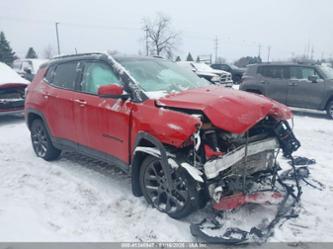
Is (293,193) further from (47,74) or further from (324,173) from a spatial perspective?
(47,74)

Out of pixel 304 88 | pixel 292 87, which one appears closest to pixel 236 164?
pixel 304 88

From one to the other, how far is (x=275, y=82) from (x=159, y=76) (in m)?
7.77

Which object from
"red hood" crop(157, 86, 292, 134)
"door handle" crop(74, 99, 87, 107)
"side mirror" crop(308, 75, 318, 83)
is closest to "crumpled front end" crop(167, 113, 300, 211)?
"red hood" crop(157, 86, 292, 134)

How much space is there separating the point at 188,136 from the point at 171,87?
4.11 feet

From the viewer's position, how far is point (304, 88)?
10523mm

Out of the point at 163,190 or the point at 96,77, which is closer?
the point at 163,190

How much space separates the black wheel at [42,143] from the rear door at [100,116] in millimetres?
1174

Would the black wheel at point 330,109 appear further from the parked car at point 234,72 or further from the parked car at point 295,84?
the parked car at point 234,72

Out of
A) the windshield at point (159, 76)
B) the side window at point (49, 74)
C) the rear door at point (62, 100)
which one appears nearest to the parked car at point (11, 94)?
the side window at point (49, 74)

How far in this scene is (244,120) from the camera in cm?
331

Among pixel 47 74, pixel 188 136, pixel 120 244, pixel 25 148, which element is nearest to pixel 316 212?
pixel 188 136

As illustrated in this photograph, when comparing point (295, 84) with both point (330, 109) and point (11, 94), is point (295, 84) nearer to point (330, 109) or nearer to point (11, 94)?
point (330, 109)

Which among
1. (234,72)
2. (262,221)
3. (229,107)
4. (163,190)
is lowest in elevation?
(234,72)

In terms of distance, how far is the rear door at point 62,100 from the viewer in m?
5.07
